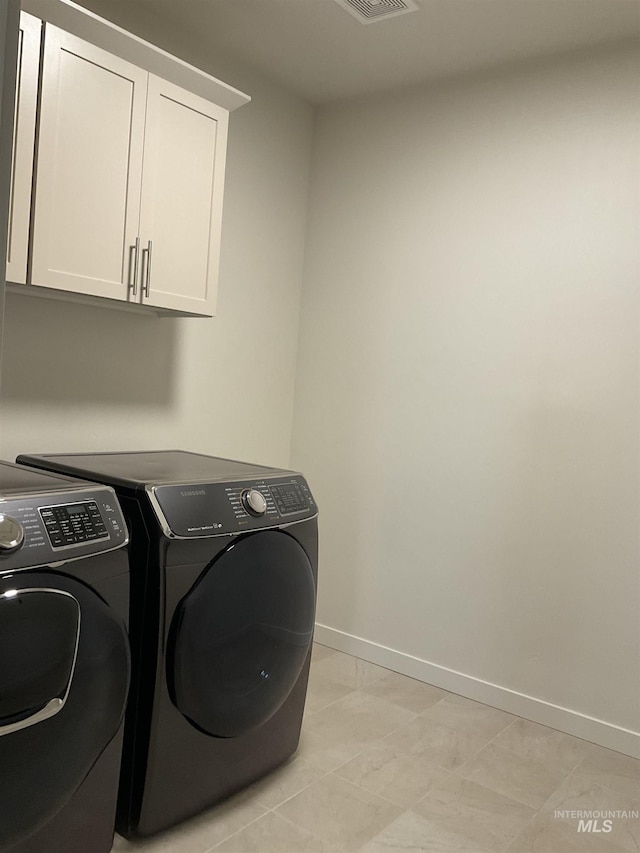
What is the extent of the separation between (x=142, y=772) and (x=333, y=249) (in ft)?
7.52

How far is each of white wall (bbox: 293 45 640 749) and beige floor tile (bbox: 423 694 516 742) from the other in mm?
67

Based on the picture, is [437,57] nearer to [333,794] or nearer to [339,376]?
[339,376]

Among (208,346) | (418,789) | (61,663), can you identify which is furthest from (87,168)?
(418,789)

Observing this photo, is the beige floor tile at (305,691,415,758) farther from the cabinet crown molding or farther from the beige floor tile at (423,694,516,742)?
the cabinet crown molding

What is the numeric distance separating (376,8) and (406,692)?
2.50 metres

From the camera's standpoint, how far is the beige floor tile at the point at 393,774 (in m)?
2.19

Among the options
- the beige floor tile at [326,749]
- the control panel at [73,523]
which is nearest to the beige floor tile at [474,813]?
the beige floor tile at [326,749]

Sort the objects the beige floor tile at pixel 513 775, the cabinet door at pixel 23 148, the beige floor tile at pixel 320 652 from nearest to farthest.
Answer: the cabinet door at pixel 23 148
the beige floor tile at pixel 513 775
the beige floor tile at pixel 320 652

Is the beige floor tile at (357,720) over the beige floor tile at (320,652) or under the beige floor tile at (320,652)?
under

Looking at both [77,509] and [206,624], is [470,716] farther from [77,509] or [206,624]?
[77,509]

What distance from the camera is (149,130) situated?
7.38 ft

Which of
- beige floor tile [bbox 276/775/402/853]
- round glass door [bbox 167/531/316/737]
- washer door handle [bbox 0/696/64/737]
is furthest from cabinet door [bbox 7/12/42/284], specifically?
beige floor tile [bbox 276/775/402/853]

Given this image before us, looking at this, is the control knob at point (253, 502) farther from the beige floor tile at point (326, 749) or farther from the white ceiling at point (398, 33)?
the white ceiling at point (398, 33)

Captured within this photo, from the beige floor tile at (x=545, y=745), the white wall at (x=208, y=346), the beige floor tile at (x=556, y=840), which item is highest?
the white wall at (x=208, y=346)
